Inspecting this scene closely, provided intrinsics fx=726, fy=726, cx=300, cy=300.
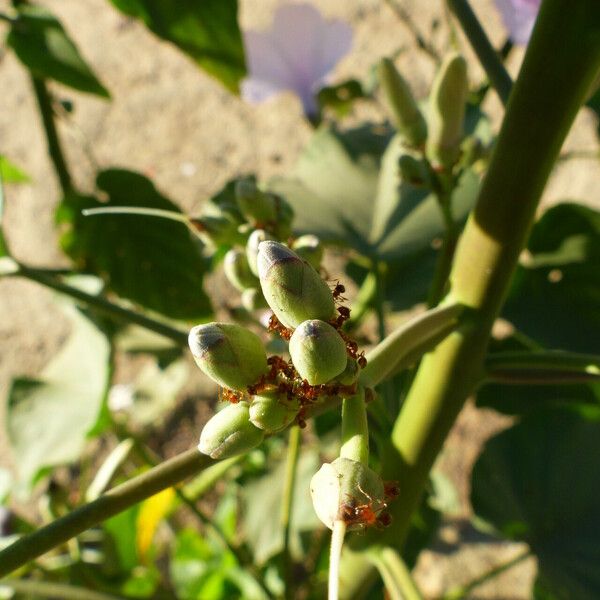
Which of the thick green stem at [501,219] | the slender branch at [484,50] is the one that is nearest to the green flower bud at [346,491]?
the thick green stem at [501,219]

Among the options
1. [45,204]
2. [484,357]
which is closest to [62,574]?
[484,357]

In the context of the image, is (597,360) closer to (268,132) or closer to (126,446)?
(126,446)

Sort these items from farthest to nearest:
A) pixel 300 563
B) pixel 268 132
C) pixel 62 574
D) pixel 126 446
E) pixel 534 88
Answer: pixel 268 132
pixel 300 563
pixel 62 574
pixel 126 446
pixel 534 88

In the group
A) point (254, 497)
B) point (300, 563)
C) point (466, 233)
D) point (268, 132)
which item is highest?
point (466, 233)

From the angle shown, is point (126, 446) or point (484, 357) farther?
point (126, 446)

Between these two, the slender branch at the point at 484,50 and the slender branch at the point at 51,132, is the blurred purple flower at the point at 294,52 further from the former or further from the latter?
the slender branch at the point at 484,50

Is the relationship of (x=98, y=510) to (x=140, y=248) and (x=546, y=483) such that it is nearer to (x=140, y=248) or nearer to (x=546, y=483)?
(x=140, y=248)

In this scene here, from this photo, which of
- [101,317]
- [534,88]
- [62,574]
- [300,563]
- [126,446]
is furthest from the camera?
[300,563]

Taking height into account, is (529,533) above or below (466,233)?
below

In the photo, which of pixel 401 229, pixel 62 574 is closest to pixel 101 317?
pixel 401 229
